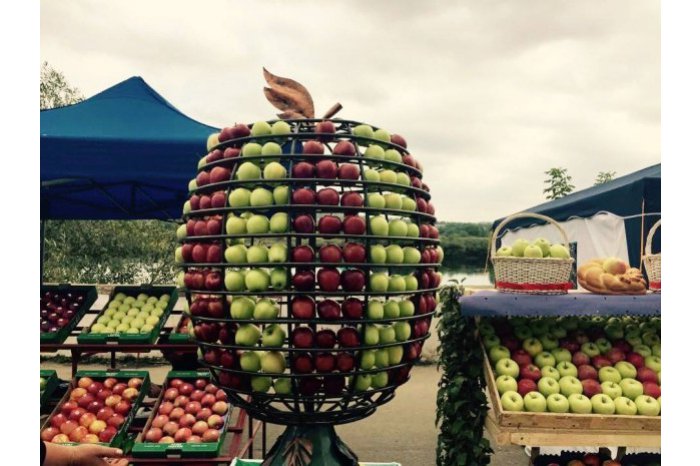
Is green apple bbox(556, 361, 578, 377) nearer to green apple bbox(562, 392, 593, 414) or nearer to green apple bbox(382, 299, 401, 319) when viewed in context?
green apple bbox(562, 392, 593, 414)

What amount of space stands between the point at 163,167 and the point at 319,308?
12.6 ft

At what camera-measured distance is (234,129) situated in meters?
1.23

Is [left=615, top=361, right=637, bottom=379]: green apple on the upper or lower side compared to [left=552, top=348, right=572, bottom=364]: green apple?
lower

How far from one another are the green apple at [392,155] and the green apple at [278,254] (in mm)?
340

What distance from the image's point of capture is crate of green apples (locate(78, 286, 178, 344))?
4688 millimetres

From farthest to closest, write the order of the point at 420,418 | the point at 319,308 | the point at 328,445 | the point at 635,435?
the point at 420,418 < the point at 635,435 < the point at 328,445 < the point at 319,308

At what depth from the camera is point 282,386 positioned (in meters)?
1.09

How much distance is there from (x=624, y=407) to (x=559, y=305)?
0.84 metres

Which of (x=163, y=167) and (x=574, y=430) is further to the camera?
(x=163, y=167)

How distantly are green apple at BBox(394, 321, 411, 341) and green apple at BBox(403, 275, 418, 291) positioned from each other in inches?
3.3

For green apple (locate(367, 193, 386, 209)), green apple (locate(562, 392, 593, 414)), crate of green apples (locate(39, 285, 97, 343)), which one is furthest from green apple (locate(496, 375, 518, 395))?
crate of green apples (locate(39, 285, 97, 343))

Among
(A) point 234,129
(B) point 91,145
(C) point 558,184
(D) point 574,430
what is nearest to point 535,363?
(D) point 574,430

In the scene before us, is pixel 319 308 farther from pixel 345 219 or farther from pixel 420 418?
pixel 420 418

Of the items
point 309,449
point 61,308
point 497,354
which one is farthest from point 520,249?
point 61,308
